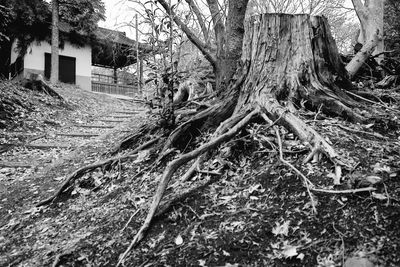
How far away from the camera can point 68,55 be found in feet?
69.5

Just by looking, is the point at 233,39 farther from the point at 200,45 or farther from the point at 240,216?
the point at 240,216

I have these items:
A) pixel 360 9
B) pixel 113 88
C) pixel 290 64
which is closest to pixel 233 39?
pixel 290 64

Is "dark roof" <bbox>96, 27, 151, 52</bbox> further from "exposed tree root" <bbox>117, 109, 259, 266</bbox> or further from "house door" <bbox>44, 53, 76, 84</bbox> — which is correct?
"exposed tree root" <bbox>117, 109, 259, 266</bbox>

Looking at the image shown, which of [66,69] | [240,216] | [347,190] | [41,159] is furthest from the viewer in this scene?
[66,69]

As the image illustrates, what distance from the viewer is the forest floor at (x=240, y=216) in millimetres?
1900

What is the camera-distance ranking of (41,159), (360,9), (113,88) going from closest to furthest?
(41,159) < (360,9) < (113,88)

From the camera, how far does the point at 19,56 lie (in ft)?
63.2

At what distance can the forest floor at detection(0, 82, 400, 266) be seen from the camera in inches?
74.8

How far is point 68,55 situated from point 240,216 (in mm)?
21464

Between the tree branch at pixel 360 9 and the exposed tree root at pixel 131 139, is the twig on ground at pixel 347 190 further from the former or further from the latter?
the tree branch at pixel 360 9

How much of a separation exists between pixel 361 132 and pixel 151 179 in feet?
6.71

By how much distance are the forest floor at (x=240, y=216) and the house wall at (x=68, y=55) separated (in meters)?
17.7

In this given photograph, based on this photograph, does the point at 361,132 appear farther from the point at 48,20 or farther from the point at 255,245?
the point at 48,20

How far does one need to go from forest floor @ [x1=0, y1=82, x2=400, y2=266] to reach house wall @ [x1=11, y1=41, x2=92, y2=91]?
1767cm
